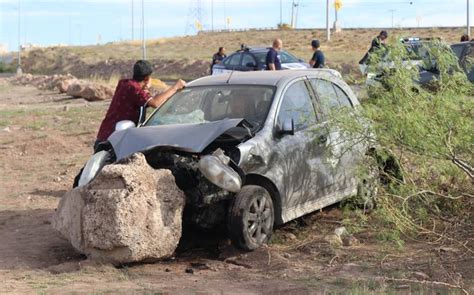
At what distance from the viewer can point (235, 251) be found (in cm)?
702

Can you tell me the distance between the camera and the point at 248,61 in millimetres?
22734

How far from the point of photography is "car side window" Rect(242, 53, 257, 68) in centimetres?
2244

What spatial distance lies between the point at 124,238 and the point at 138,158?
0.74 meters

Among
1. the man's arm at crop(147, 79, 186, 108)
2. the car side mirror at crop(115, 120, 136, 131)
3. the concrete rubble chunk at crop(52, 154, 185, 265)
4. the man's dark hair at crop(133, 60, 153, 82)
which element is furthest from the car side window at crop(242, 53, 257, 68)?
the concrete rubble chunk at crop(52, 154, 185, 265)

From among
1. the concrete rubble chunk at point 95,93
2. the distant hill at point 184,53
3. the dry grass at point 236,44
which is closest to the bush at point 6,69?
the distant hill at point 184,53

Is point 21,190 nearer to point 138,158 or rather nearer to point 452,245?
point 138,158

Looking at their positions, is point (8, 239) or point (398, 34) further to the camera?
point (8, 239)

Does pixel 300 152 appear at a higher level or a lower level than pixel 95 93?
higher

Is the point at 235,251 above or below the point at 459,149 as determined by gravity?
below

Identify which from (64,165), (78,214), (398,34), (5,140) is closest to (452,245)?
(398,34)

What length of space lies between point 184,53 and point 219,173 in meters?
53.6

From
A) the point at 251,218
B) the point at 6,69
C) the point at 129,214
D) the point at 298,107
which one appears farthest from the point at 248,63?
the point at 6,69

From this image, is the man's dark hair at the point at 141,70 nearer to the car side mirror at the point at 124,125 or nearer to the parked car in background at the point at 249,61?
the car side mirror at the point at 124,125

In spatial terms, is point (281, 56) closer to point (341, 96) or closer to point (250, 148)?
point (341, 96)
